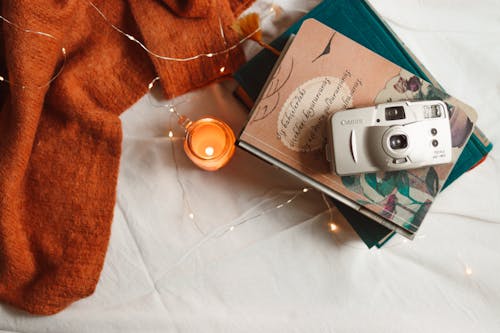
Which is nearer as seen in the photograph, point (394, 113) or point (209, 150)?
point (394, 113)

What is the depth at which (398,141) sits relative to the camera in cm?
46

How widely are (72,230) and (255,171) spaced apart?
0.25 meters

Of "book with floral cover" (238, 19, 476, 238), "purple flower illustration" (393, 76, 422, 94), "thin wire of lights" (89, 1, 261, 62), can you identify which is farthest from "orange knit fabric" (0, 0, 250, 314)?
"purple flower illustration" (393, 76, 422, 94)

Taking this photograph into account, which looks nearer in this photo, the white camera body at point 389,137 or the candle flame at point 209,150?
the white camera body at point 389,137

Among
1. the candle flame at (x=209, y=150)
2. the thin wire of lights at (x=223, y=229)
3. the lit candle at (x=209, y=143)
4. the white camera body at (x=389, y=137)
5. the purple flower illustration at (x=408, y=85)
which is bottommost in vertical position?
the thin wire of lights at (x=223, y=229)

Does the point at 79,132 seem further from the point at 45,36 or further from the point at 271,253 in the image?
the point at 271,253

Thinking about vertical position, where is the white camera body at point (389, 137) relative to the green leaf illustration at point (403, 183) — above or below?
above

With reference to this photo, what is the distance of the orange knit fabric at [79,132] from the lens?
0.54m

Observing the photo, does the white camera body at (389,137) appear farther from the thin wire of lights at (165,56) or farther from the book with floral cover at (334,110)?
the thin wire of lights at (165,56)

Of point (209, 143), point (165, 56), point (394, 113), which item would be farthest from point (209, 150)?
point (394, 113)

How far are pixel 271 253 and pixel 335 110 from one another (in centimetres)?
21

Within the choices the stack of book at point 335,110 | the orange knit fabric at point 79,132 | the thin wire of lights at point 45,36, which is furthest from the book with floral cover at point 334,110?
the thin wire of lights at point 45,36

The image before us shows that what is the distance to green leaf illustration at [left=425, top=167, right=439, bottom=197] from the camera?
50 centimetres

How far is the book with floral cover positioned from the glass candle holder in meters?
0.04
